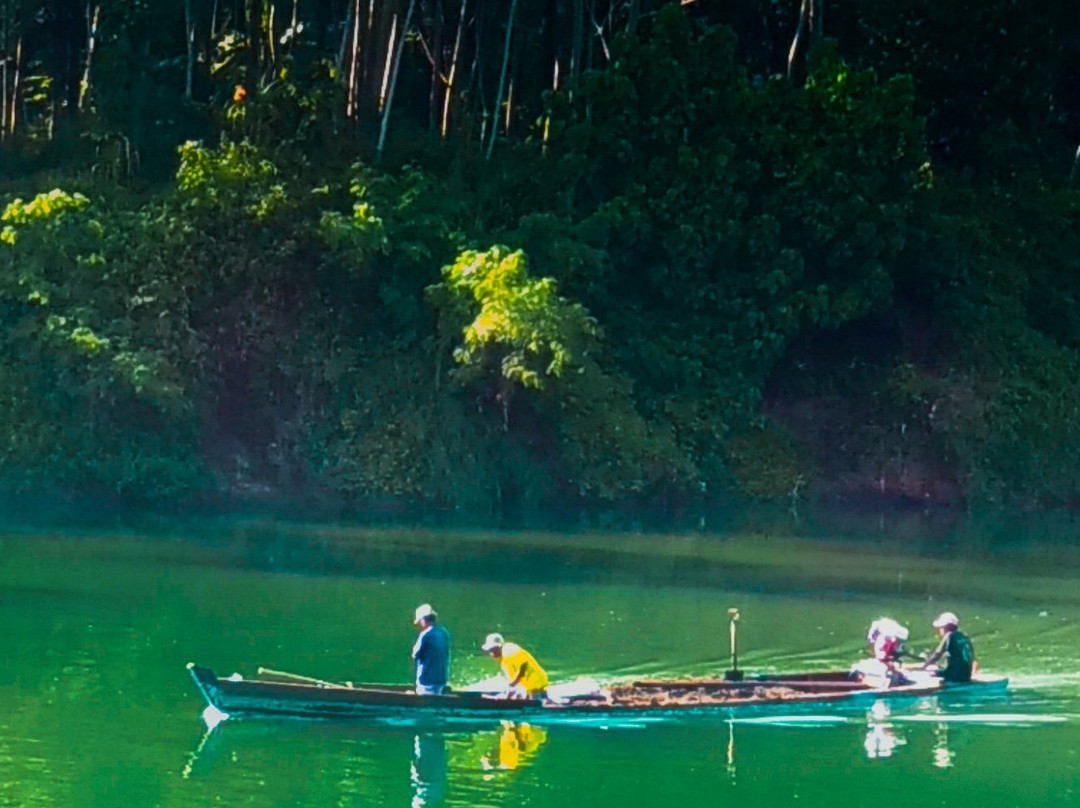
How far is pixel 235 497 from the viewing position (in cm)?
3834

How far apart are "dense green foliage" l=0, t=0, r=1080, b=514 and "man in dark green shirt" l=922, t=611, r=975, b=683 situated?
15901mm

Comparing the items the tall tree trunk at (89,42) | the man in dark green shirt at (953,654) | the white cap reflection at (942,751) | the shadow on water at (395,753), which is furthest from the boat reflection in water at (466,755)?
the tall tree trunk at (89,42)

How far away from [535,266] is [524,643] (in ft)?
51.6

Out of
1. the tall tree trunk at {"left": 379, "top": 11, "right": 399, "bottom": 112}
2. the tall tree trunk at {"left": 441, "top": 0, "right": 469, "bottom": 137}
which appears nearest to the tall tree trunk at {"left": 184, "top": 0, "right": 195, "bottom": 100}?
the tall tree trunk at {"left": 379, "top": 11, "right": 399, "bottom": 112}

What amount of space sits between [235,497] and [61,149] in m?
9.75

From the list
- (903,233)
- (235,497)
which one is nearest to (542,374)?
(235,497)

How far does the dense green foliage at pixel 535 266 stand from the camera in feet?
124

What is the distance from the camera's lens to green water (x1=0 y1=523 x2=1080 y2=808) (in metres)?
17.3

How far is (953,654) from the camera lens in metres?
21.5

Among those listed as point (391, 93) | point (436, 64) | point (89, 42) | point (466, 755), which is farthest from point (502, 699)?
point (89, 42)

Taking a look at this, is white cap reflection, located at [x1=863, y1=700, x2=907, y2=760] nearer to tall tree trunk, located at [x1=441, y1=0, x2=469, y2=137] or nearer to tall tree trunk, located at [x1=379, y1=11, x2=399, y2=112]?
tall tree trunk, located at [x1=379, y1=11, x2=399, y2=112]

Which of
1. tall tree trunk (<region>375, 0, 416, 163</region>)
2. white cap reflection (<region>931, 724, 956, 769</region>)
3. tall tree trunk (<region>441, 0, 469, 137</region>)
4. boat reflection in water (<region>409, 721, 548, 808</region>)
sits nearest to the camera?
boat reflection in water (<region>409, 721, 548, 808</region>)

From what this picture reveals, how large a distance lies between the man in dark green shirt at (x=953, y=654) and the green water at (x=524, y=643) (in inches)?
15.0

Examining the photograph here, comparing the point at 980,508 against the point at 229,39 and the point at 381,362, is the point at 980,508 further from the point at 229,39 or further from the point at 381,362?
the point at 229,39
